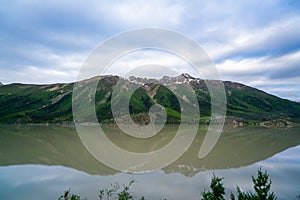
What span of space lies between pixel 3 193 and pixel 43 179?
275 inches

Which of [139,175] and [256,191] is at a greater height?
[256,191]

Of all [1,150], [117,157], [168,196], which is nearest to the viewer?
[168,196]

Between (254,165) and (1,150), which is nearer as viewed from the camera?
(254,165)

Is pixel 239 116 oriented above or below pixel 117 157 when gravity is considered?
above

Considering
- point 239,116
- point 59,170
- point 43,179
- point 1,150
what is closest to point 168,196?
point 43,179

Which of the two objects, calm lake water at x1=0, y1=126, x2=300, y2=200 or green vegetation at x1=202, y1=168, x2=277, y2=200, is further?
calm lake water at x1=0, y1=126, x2=300, y2=200

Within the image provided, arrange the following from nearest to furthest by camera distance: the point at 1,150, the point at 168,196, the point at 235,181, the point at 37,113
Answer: the point at 168,196, the point at 235,181, the point at 1,150, the point at 37,113

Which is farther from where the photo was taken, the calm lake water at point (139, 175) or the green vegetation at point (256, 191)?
the calm lake water at point (139, 175)

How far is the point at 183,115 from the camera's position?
623 feet

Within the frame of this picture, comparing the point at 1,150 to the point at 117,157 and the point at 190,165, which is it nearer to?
the point at 117,157

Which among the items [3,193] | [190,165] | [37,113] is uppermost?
[37,113]

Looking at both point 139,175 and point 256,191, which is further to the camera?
point 139,175

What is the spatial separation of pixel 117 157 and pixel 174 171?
16517mm

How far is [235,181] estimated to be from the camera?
34219 mm
